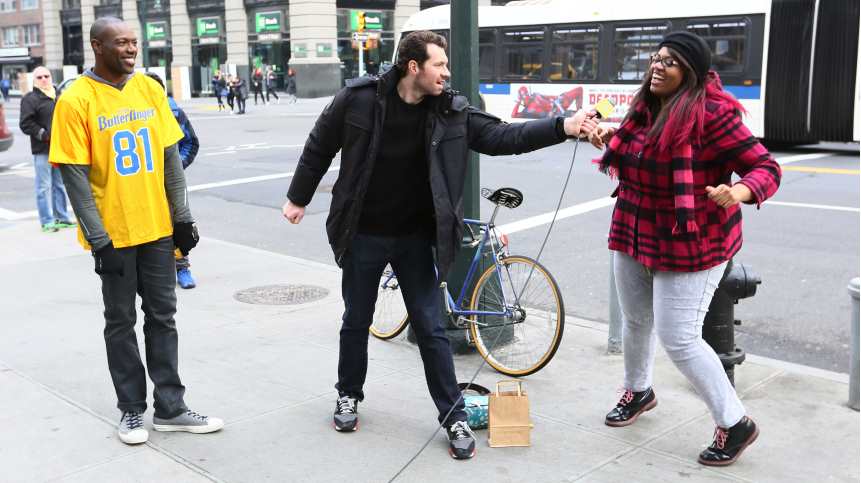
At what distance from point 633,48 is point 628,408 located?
54.2ft

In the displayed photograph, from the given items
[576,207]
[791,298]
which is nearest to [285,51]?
[576,207]

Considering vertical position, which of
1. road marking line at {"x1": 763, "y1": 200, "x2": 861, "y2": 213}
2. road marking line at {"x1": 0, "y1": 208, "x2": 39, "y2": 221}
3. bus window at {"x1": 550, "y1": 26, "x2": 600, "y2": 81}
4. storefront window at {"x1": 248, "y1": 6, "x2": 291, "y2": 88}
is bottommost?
road marking line at {"x1": 0, "y1": 208, "x2": 39, "y2": 221}

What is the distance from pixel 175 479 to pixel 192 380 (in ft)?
4.38

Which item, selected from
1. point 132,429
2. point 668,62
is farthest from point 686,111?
point 132,429

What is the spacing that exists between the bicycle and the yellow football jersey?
1.86 meters

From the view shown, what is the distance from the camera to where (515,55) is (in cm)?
2208

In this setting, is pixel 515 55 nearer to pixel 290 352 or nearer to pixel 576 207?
pixel 576 207

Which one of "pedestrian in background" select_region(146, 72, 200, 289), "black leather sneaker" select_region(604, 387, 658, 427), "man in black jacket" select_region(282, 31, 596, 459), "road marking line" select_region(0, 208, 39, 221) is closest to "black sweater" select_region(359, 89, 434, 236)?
"man in black jacket" select_region(282, 31, 596, 459)

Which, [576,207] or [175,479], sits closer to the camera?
[175,479]

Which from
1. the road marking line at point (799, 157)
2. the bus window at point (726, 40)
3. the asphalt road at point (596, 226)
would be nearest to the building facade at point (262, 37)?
the bus window at point (726, 40)

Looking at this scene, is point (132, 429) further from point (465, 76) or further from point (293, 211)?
point (465, 76)

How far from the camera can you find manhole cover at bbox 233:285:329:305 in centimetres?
699

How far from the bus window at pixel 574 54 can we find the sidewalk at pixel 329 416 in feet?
49.9

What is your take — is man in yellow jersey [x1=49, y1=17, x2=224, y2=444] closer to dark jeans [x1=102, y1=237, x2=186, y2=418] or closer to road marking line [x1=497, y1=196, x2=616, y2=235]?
dark jeans [x1=102, y1=237, x2=186, y2=418]
